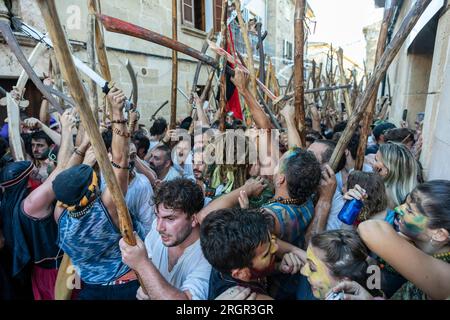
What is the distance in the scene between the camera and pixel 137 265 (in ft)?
4.26

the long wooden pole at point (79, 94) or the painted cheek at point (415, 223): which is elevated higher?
the long wooden pole at point (79, 94)

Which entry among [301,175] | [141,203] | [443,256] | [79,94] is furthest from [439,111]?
[79,94]

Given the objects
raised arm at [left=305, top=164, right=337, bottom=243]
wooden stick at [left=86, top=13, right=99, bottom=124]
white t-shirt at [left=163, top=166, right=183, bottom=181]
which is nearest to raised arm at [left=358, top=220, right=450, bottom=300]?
raised arm at [left=305, top=164, right=337, bottom=243]

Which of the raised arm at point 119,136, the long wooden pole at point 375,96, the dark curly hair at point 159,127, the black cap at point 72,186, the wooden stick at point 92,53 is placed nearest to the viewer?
the black cap at point 72,186

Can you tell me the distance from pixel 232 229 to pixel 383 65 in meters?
1.32

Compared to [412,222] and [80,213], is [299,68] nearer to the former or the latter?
[412,222]

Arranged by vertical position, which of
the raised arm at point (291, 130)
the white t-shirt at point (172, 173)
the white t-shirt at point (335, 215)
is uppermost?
the raised arm at point (291, 130)

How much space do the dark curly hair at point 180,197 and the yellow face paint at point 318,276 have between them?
0.70 metres

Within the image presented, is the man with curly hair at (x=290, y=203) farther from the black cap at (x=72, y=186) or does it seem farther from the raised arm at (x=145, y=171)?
the raised arm at (x=145, y=171)

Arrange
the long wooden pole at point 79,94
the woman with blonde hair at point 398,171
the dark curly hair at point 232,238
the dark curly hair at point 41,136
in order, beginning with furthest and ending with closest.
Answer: the dark curly hair at point 41,136 → the woman with blonde hair at point 398,171 → the dark curly hair at point 232,238 → the long wooden pole at point 79,94

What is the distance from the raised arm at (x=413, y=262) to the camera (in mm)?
1115

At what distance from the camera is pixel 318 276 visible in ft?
4.29

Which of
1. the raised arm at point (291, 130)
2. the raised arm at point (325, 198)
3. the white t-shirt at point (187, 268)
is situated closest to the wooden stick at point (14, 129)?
the white t-shirt at point (187, 268)

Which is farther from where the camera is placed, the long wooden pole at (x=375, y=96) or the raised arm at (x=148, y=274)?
the long wooden pole at (x=375, y=96)
